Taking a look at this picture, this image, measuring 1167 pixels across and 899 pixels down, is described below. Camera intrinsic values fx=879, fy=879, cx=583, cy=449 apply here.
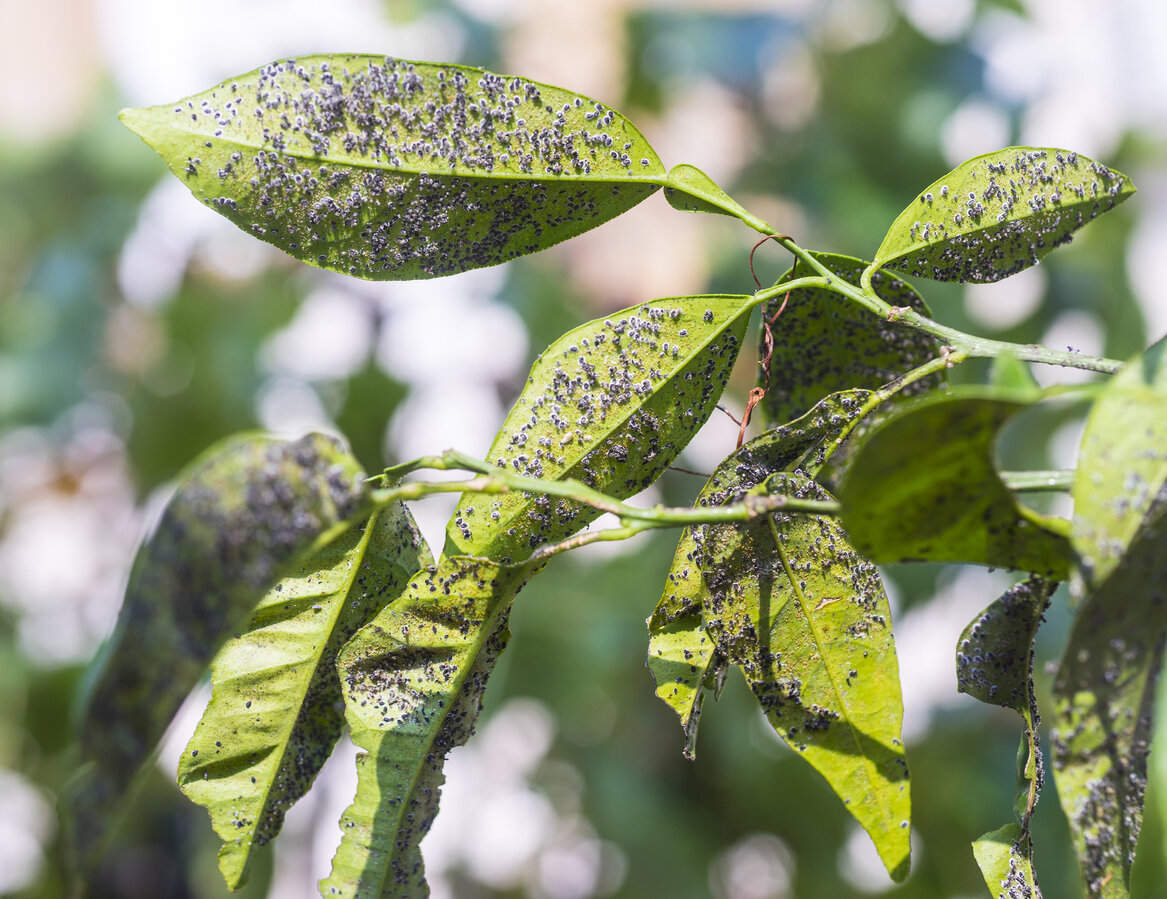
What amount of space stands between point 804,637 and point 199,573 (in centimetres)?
19

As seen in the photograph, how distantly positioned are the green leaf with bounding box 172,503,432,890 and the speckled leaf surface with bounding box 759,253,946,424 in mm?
182

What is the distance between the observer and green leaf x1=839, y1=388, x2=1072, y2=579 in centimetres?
22

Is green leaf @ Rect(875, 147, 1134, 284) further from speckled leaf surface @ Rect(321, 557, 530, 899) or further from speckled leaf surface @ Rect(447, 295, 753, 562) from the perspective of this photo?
speckled leaf surface @ Rect(321, 557, 530, 899)

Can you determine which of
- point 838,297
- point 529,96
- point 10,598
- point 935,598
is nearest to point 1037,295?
point 935,598

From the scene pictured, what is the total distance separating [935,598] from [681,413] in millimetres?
1078

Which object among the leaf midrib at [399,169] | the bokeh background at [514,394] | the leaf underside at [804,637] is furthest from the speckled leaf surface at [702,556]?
the bokeh background at [514,394]

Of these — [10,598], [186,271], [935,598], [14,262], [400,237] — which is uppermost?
[14,262]

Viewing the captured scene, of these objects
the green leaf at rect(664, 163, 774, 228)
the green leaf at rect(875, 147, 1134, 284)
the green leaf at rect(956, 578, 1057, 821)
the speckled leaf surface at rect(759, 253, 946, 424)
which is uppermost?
the green leaf at rect(664, 163, 774, 228)

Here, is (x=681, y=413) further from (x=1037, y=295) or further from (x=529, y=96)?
(x=1037, y=295)

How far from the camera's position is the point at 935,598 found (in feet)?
4.16

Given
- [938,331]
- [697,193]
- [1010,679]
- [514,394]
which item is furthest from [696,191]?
[514,394]

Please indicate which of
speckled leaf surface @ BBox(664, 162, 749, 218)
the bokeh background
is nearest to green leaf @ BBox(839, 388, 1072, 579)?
speckled leaf surface @ BBox(664, 162, 749, 218)

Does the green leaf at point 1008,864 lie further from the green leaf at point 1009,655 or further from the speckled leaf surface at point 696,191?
the speckled leaf surface at point 696,191

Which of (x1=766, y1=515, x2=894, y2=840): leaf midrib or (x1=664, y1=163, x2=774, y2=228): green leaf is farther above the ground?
(x1=664, y1=163, x2=774, y2=228): green leaf
